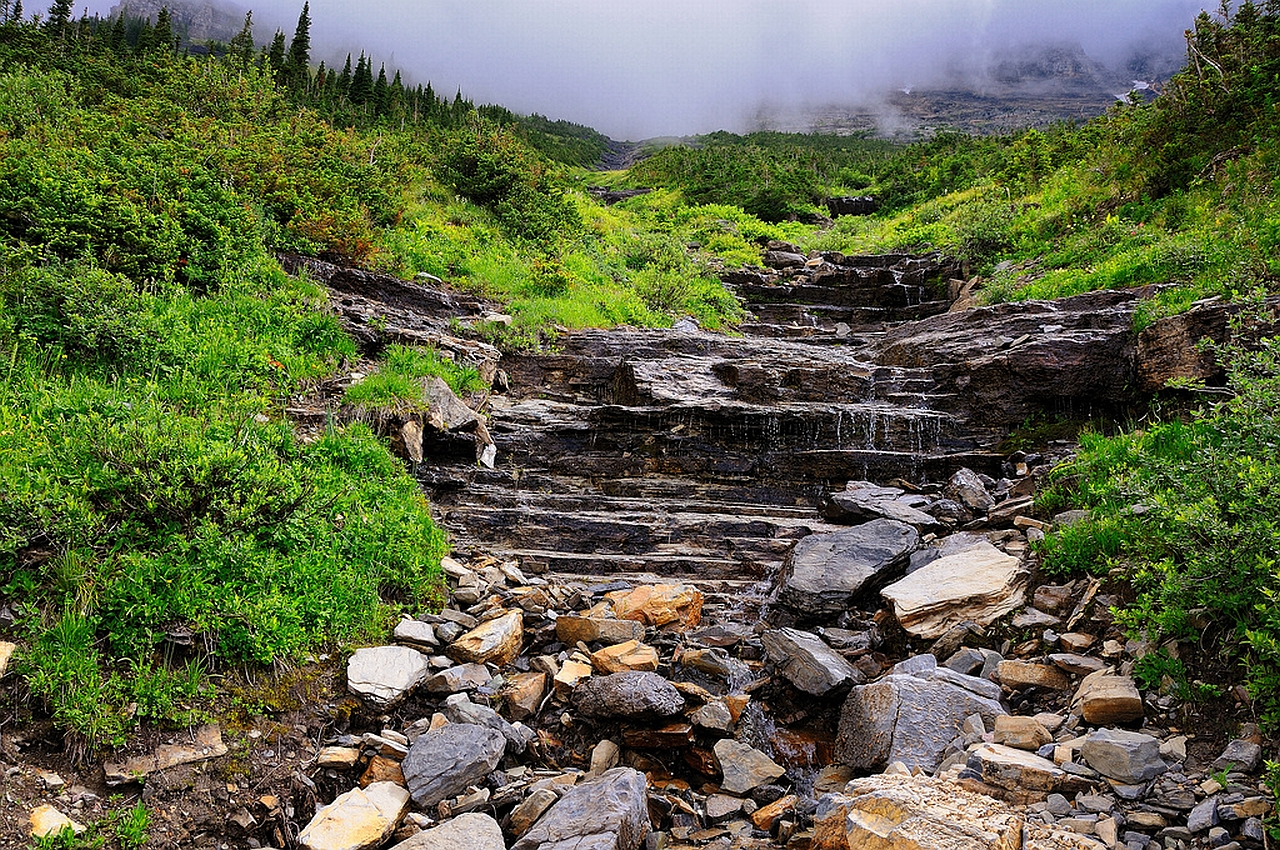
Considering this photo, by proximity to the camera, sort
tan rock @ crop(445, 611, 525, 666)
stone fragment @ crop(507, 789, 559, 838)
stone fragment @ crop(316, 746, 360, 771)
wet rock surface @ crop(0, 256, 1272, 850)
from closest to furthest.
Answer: wet rock surface @ crop(0, 256, 1272, 850)
stone fragment @ crop(507, 789, 559, 838)
stone fragment @ crop(316, 746, 360, 771)
tan rock @ crop(445, 611, 525, 666)

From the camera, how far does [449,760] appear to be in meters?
4.58

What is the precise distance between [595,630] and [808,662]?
203 cm

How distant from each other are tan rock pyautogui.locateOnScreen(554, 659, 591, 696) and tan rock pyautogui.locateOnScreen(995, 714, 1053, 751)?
325 cm

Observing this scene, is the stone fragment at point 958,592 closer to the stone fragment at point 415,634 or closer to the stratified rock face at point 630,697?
the stratified rock face at point 630,697

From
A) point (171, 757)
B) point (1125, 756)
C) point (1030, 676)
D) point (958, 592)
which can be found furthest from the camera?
point (958, 592)

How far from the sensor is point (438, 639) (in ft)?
19.8

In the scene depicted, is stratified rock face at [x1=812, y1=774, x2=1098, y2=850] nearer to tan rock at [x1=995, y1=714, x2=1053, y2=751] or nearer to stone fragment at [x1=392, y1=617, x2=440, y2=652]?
tan rock at [x1=995, y1=714, x2=1053, y2=751]

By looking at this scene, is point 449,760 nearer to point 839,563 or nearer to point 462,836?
point 462,836

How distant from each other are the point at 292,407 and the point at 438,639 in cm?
433

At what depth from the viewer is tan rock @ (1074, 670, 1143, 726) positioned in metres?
4.14

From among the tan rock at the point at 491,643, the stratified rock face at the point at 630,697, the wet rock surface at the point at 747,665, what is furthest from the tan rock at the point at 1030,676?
the tan rock at the point at 491,643

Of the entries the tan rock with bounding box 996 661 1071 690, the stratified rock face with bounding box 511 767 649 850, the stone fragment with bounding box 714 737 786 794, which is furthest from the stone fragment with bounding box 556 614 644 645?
the tan rock with bounding box 996 661 1071 690

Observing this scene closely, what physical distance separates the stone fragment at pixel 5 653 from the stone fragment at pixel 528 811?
3.20 metres

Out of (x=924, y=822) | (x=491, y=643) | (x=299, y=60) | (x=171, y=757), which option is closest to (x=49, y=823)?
(x=171, y=757)
